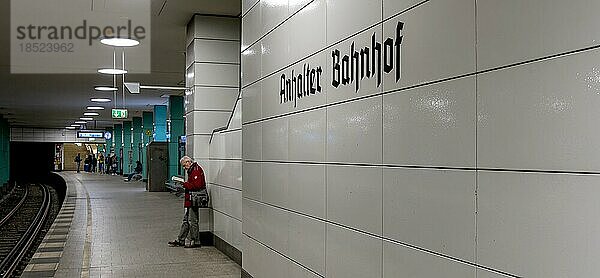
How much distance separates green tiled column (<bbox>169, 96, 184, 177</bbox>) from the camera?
2192 cm

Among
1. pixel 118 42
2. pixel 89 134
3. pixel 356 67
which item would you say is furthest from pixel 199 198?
pixel 89 134

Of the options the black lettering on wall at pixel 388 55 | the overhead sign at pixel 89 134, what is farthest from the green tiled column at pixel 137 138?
the black lettering on wall at pixel 388 55

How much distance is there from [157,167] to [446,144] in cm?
1951

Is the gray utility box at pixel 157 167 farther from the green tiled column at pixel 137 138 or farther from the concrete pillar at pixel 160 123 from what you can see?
the green tiled column at pixel 137 138

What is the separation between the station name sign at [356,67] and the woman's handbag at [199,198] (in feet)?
14.5

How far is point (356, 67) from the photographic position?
154 inches

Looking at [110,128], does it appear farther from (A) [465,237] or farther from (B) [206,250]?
(A) [465,237]

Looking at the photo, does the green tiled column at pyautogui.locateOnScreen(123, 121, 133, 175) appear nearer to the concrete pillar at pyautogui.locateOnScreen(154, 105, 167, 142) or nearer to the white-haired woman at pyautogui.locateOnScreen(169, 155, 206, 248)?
the concrete pillar at pyautogui.locateOnScreen(154, 105, 167, 142)

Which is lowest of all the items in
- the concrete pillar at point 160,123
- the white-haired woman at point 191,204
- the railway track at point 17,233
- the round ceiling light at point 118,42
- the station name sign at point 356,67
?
the railway track at point 17,233

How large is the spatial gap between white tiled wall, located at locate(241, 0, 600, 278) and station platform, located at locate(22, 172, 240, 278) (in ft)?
8.91

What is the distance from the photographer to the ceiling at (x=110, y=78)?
9.52 m

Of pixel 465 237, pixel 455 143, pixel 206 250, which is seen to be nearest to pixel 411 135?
pixel 455 143

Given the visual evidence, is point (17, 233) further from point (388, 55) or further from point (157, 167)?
point (388, 55)

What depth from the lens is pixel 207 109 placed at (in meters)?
9.78
